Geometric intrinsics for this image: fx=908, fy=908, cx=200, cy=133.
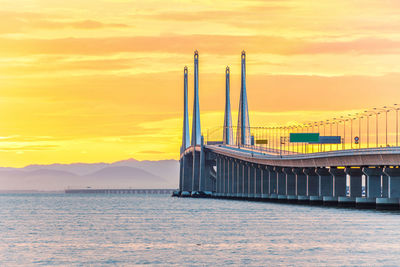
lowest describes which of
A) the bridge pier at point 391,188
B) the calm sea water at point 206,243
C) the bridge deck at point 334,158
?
the calm sea water at point 206,243

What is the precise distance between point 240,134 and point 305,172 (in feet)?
154

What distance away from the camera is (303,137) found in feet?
551

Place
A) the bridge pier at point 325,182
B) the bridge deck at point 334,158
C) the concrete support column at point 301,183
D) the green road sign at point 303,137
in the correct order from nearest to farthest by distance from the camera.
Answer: the bridge deck at point 334,158
the bridge pier at point 325,182
the concrete support column at point 301,183
the green road sign at point 303,137

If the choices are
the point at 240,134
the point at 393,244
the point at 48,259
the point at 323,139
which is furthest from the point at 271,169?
the point at 48,259

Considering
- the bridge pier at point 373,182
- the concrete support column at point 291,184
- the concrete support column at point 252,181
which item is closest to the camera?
the bridge pier at point 373,182

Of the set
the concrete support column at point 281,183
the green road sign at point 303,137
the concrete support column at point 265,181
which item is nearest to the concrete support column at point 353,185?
the green road sign at point 303,137

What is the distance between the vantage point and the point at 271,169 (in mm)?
174125

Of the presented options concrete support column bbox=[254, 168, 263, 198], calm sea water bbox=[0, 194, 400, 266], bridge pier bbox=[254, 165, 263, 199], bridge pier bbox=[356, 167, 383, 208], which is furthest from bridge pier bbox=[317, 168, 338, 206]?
calm sea water bbox=[0, 194, 400, 266]

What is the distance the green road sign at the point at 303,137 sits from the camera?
167 metres

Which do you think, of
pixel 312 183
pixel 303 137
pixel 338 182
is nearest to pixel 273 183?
pixel 303 137

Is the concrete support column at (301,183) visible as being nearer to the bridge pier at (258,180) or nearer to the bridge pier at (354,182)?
the bridge pier at (354,182)

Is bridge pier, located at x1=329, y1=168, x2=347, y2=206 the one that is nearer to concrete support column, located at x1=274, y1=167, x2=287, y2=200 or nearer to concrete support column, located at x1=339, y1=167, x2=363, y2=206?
concrete support column, located at x1=339, y1=167, x2=363, y2=206

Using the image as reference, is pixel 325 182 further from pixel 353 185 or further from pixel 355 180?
pixel 355 180

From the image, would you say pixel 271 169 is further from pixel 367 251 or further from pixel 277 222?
pixel 367 251
